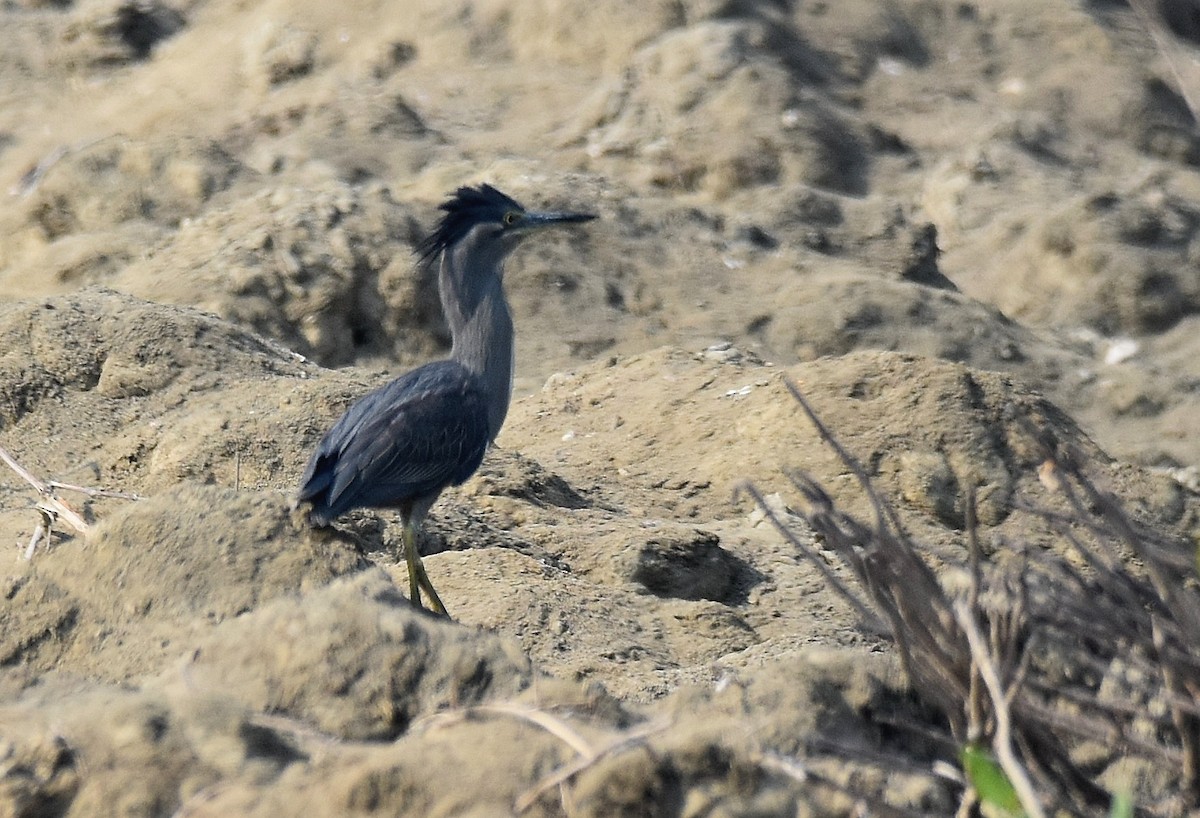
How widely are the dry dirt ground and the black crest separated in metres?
0.71

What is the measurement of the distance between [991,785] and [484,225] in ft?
12.6

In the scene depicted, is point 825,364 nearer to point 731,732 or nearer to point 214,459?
point 214,459

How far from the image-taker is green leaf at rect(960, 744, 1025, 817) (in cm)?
225

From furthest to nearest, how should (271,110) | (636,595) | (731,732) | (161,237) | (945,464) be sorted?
(271,110)
(161,237)
(945,464)
(636,595)
(731,732)

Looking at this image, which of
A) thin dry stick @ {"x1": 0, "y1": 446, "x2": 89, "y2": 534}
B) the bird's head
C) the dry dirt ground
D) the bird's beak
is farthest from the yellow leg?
the bird's beak

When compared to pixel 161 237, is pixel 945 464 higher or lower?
higher

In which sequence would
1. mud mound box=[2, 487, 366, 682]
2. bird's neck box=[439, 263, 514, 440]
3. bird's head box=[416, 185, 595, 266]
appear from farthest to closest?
bird's head box=[416, 185, 595, 266] → bird's neck box=[439, 263, 514, 440] → mud mound box=[2, 487, 366, 682]

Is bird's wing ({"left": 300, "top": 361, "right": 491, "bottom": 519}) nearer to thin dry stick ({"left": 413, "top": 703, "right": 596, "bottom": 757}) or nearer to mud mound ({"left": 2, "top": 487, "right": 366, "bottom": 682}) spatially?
mud mound ({"left": 2, "top": 487, "right": 366, "bottom": 682})

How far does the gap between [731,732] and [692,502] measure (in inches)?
151

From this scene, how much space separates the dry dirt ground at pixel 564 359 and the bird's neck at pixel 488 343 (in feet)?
1.49

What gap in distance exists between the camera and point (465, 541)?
5.51m

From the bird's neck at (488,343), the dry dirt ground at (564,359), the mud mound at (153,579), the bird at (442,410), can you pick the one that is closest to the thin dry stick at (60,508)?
the dry dirt ground at (564,359)

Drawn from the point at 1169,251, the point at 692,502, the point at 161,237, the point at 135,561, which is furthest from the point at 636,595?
the point at 1169,251

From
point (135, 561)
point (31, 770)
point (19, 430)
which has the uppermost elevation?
point (31, 770)
